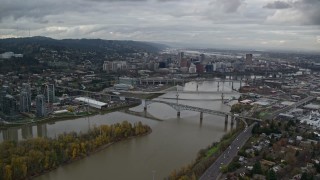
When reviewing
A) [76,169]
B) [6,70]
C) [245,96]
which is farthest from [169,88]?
[76,169]

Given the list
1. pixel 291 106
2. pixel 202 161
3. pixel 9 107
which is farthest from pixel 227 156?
pixel 291 106

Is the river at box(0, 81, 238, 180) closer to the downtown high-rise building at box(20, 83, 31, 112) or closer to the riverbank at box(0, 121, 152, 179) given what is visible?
the riverbank at box(0, 121, 152, 179)

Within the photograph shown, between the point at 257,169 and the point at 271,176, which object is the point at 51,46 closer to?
the point at 257,169

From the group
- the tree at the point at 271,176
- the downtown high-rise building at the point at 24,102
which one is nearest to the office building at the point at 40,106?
the downtown high-rise building at the point at 24,102

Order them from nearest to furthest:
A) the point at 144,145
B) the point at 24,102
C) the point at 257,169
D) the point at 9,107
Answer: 1. the point at 257,169
2. the point at 144,145
3. the point at 9,107
4. the point at 24,102

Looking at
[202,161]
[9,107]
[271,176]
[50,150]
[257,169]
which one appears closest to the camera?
[271,176]

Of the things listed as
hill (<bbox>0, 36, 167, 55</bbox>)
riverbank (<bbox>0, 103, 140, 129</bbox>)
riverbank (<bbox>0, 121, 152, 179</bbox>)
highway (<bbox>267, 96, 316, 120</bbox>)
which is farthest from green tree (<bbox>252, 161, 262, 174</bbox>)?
hill (<bbox>0, 36, 167, 55</bbox>)
